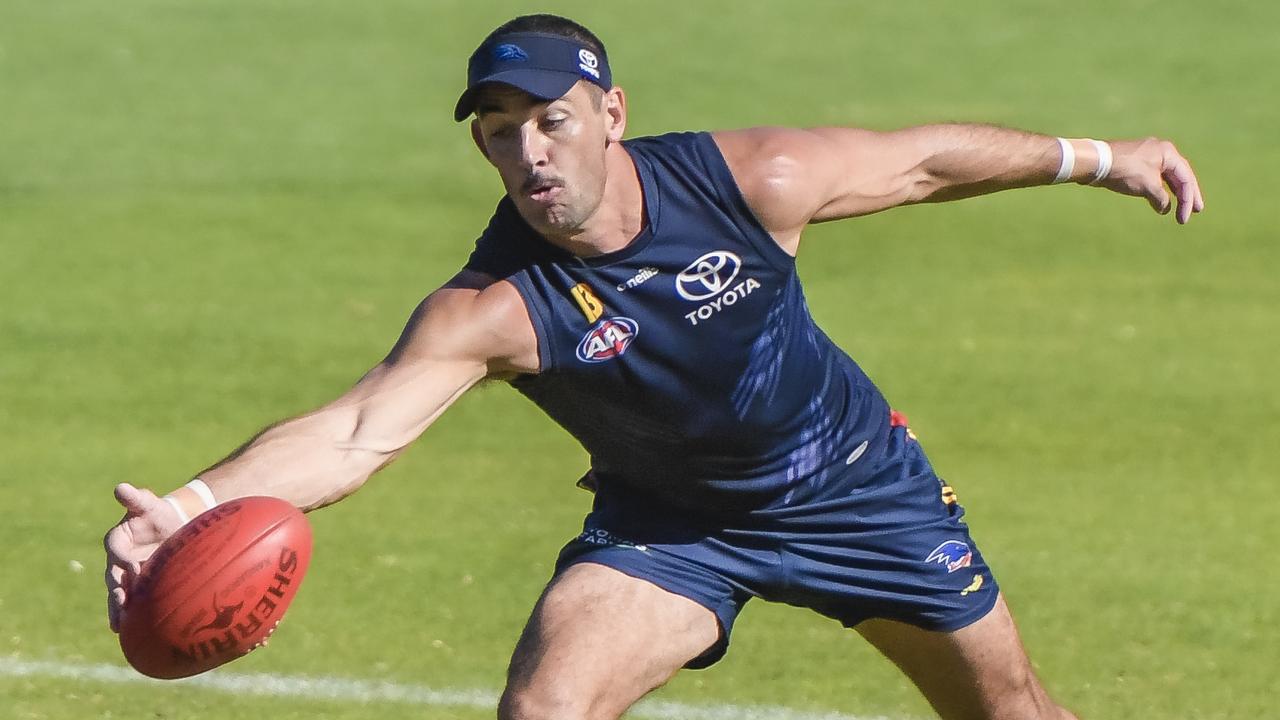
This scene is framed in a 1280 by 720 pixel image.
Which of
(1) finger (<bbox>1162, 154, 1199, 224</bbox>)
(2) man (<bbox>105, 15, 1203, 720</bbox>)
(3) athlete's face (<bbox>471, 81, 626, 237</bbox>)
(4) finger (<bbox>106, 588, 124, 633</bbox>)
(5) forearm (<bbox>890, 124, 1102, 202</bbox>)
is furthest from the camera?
(1) finger (<bbox>1162, 154, 1199, 224</bbox>)

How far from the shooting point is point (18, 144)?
1669 centimetres

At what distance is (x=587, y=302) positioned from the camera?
19.8ft

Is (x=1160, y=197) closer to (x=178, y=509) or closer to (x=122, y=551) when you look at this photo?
(x=178, y=509)

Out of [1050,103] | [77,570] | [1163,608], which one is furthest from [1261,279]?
[77,570]

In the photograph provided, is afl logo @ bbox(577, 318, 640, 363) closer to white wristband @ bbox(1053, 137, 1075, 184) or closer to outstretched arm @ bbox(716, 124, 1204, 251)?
outstretched arm @ bbox(716, 124, 1204, 251)

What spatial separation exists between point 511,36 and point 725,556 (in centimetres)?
171

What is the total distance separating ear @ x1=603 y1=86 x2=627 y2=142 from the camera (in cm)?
634

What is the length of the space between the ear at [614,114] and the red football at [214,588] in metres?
1.77

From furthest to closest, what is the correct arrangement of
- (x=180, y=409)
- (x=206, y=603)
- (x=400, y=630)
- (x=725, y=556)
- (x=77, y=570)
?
(x=180, y=409), (x=77, y=570), (x=400, y=630), (x=725, y=556), (x=206, y=603)

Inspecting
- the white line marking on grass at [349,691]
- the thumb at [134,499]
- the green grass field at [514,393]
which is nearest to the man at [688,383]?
the thumb at [134,499]

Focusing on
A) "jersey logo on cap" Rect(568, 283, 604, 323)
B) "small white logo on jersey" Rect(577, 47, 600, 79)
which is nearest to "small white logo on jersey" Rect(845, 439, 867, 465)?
"jersey logo on cap" Rect(568, 283, 604, 323)

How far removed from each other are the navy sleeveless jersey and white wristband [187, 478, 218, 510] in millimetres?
1143

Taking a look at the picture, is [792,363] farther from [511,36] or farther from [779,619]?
[779,619]

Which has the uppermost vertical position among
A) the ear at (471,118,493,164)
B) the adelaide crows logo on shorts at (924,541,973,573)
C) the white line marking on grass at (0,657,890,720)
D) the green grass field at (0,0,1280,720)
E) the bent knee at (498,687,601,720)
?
the ear at (471,118,493,164)
